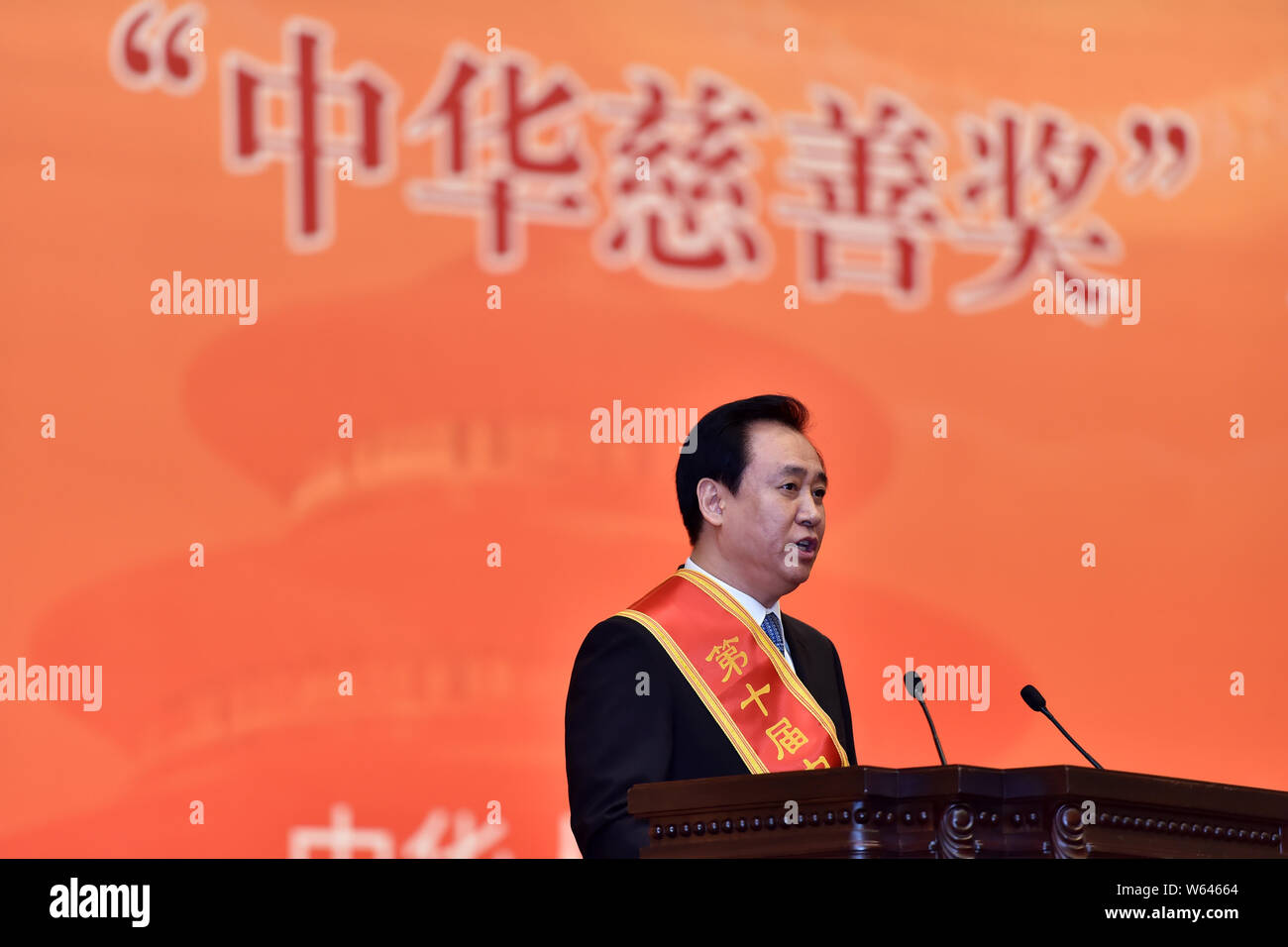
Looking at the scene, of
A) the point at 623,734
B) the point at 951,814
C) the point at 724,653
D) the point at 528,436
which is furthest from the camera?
the point at 528,436

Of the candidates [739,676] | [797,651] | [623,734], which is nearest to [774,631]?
[797,651]

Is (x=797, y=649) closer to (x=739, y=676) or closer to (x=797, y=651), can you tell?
(x=797, y=651)

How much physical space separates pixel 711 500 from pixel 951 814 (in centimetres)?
112

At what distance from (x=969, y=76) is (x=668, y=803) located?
2.55 meters

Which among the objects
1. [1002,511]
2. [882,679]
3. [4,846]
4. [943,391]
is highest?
[943,391]

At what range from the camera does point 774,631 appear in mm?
2816

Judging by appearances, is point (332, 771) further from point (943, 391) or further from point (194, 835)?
point (943, 391)

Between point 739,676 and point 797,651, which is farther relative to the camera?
point 797,651

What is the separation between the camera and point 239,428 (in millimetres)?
3541

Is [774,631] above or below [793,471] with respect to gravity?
below

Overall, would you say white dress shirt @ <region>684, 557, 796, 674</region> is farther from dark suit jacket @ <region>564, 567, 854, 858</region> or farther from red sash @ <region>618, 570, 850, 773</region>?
dark suit jacket @ <region>564, 567, 854, 858</region>

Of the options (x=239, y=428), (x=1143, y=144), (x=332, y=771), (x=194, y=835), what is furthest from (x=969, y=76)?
(x=194, y=835)

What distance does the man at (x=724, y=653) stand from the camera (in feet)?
8.07

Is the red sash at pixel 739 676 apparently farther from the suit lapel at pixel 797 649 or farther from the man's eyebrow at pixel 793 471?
the man's eyebrow at pixel 793 471
